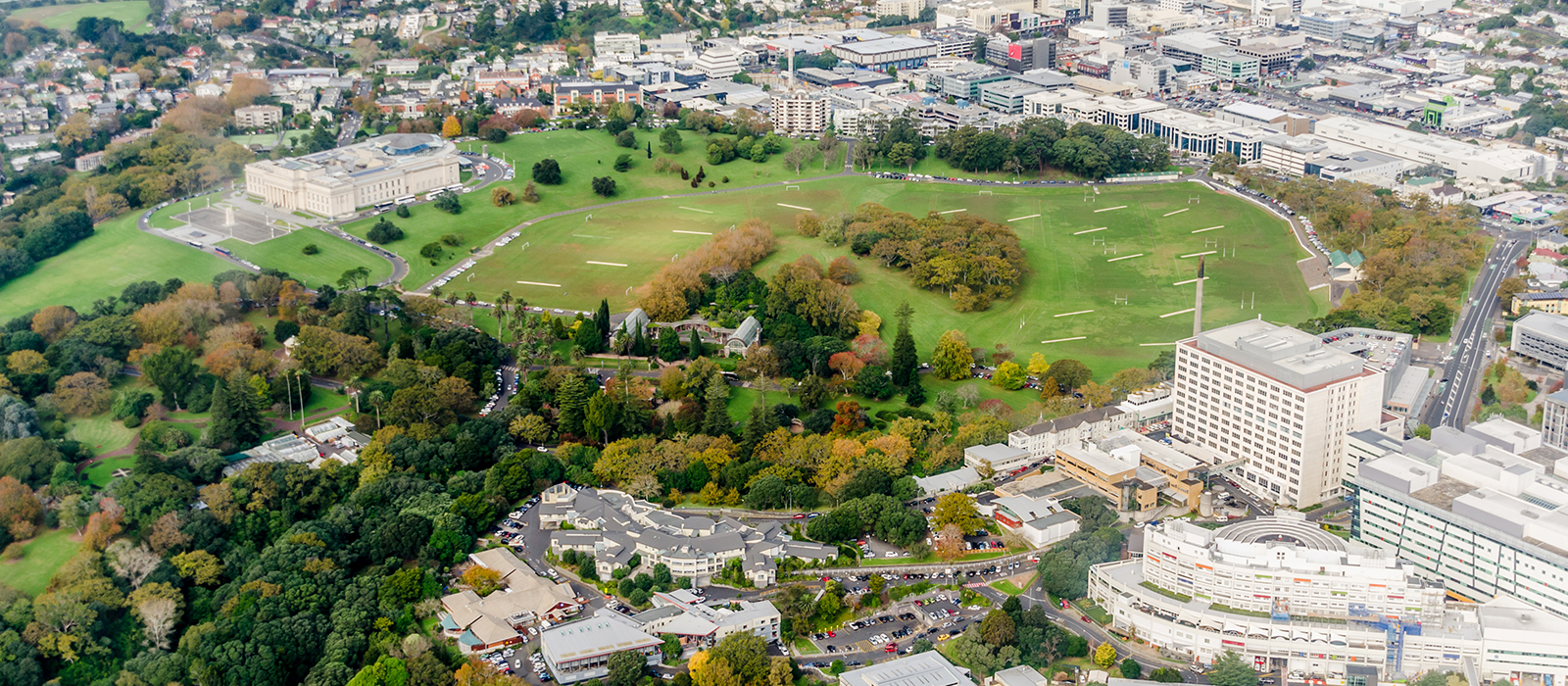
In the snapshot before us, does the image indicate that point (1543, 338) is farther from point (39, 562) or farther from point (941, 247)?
point (39, 562)

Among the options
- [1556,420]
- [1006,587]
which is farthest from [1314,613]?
[1556,420]

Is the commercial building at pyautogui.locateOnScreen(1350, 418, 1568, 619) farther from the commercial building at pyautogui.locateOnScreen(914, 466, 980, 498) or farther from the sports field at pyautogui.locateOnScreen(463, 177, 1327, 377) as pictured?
the sports field at pyautogui.locateOnScreen(463, 177, 1327, 377)

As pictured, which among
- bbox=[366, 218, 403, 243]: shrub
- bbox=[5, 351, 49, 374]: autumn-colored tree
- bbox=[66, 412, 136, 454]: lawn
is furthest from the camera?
bbox=[366, 218, 403, 243]: shrub

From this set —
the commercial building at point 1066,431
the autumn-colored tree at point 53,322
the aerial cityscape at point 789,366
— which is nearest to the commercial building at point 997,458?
the aerial cityscape at point 789,366

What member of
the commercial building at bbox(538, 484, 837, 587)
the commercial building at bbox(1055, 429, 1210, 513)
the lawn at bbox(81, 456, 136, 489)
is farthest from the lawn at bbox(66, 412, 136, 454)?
the commercial building at bbox(1055, 429, 1210, 513)

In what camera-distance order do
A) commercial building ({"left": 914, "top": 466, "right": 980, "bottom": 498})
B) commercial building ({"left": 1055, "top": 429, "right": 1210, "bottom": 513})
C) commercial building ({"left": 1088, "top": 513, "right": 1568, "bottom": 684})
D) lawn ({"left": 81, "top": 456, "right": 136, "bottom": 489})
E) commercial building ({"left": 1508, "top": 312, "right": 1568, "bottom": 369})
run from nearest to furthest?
commercial building ({"left": 1088, "top": 513, "right": 1568, "bottom": 684}) < commercial building ({"left": 1055, "top": 429, "right": 1210, "bottom": 513}) < commercial building ({"left": 914, "top": 466, "right": 980, "bottom": 498}) < lawn ({"left": 81, "top": 456, "right": 136, "bottom": 489}) < commercial building ({"left": 1508, "top": 312, "right": 1568, "bottom": 369})

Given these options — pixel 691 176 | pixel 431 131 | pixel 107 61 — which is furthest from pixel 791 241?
pixel 107 61
